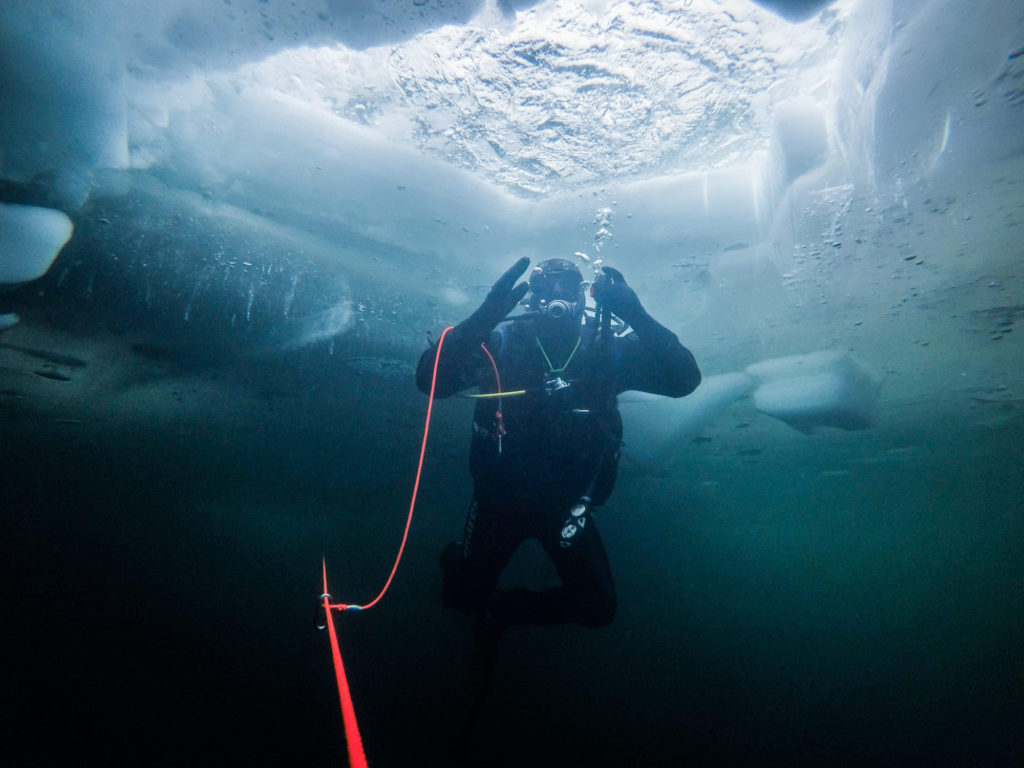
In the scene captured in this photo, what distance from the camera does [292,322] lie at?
8.01 metres

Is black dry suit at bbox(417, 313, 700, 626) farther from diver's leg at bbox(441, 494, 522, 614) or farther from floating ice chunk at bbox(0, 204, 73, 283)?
floating ice chunk at bbox(0, 204, 73, 283)

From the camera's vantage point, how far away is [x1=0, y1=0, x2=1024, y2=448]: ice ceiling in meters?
3.59

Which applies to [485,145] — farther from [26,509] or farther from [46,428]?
[26,509]

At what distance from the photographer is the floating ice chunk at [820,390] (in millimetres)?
9344

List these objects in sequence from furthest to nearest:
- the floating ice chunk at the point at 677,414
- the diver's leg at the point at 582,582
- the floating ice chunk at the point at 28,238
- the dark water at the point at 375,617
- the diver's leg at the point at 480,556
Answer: the dark water at the point at 375,617, the floating ice chunk at the point at 677,414, the floating ice chunk at the point at 28,238, the diver's leg at the point at 480,556, the diver's leg at the point at 582,582

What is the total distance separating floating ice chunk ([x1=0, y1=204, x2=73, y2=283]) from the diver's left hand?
22.3ft

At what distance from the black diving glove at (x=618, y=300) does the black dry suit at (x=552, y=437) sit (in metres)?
0.10

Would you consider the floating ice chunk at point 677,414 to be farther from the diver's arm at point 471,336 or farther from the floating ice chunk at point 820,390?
the diver's arm at point 471,336

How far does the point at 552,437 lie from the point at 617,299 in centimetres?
131

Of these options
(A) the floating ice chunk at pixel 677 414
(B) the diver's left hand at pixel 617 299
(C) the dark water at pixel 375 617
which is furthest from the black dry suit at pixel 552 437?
(A) the floating ice chunk at pixel 677 414

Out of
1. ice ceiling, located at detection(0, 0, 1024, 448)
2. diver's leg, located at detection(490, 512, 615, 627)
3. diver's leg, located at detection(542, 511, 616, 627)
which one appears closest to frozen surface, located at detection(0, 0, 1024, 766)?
ice ceiling, located at detection(0, 0, 1024, 448)

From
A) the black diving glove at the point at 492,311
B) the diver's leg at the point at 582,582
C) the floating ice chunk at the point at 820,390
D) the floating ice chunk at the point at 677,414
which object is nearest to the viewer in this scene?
the black diving glove at the point at 492,311

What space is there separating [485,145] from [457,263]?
2334 millimetres

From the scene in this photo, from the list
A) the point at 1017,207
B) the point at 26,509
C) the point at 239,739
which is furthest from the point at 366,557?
the point at 1017,207
